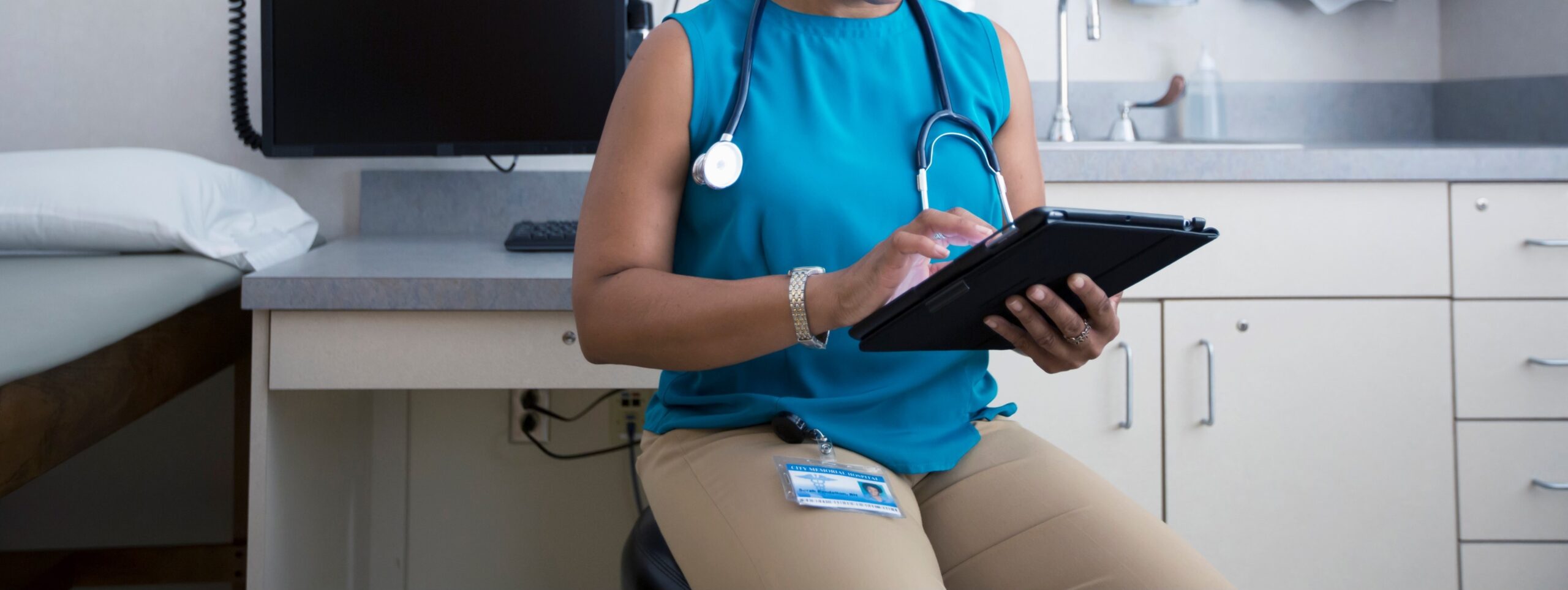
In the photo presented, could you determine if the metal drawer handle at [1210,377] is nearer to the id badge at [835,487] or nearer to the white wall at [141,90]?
the id badge at [835,487]

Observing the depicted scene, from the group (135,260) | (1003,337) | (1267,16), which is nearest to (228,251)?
(135,260)

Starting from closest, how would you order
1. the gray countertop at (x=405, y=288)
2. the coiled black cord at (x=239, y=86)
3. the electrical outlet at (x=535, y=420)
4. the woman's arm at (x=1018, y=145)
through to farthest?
the woman's arm at (x=1018, y=145) → the gray countertop at (x=405, y=288) → the coiled black cord at (x=239, y=86) → the electrical outlet at (x=535, y=420)

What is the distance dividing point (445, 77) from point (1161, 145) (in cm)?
109

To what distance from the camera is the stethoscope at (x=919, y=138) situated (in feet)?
2.70

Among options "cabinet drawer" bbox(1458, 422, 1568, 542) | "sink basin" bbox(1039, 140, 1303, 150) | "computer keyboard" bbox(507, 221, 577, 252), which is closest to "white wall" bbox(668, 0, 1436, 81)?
"sink basin" bbox(1039, 140, 1303, 150)

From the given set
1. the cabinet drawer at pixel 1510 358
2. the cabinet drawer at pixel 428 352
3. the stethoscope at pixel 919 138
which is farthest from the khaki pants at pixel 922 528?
the cabinet drawer at pixel 1510 358

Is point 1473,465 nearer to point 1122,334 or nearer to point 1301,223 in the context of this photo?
point 1301,223

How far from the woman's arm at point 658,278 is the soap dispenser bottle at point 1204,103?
4.33ft

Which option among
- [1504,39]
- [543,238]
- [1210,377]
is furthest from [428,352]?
[1504,39]

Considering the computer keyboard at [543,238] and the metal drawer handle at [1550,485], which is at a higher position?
the computer keyboard at [543,238]

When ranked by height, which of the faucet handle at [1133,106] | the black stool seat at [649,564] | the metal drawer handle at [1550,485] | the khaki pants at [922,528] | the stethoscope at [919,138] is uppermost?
the faucet handle at [1133,106]

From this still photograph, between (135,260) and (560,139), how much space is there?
1.86 feet

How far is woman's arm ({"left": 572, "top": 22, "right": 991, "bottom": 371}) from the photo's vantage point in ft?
2.50

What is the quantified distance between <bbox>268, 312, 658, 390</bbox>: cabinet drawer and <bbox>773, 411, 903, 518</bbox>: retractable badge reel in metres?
0.43
